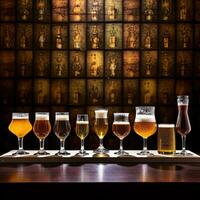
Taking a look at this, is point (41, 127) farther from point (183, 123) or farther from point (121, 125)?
point (183, 123)

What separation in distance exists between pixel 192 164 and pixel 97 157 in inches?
16.6

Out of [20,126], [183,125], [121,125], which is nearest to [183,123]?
[183,125]

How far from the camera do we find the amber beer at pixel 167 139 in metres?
1.87

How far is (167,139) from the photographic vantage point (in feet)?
6.15

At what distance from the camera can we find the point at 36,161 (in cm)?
177

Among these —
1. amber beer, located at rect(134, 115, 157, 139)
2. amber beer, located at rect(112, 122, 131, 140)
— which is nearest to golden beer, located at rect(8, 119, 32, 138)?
amber beer, located at rect(112, 122, 131, 140)

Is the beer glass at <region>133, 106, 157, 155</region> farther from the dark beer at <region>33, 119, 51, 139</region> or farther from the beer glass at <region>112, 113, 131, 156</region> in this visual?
the dark beer at <region>33, 119, 51, 139</region>

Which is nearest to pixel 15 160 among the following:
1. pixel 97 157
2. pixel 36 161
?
pixel 36 161

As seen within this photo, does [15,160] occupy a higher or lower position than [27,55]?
lower

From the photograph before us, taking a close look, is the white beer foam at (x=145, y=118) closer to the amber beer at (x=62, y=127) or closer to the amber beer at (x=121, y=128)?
the amber beer at (x=121, y=128)

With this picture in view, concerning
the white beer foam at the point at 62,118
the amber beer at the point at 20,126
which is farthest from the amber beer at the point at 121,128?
the amber beer at the point at 20,126
